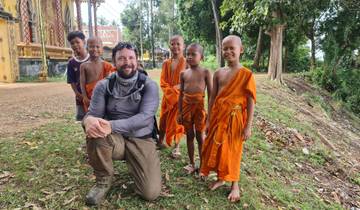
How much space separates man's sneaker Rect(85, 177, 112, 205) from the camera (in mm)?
3564

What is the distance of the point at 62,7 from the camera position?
89.2 ft

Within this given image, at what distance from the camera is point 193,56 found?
4.30m

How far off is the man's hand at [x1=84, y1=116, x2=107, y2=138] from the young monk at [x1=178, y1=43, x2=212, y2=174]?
1.37 metres

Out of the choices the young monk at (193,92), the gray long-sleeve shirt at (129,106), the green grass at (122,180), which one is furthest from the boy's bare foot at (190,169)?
the gray long-sleeve shirt at (129,106)

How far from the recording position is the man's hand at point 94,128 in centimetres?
330

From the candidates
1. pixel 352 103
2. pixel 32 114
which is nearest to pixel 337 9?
pixel 352 103

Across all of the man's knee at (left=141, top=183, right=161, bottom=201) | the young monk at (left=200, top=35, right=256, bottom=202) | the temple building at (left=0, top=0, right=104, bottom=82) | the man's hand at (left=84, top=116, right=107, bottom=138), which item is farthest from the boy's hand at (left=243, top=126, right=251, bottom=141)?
the temple building at (left=0, top=0, right=104, bottom=82)

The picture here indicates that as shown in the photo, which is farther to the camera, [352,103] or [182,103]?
[352,103]

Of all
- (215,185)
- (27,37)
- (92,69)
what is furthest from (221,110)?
(27,37)

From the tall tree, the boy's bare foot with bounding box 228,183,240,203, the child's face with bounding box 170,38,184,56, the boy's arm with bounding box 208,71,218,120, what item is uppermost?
the tall tree

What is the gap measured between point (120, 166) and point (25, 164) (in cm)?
127

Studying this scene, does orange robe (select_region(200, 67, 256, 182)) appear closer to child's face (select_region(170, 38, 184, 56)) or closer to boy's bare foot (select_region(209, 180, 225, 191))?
boy's bare foot (select_region(209, 180, 225, 191))

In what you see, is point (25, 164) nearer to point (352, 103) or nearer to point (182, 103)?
point (182, 103)

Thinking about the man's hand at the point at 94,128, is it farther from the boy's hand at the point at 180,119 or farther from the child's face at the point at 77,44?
the child's face at the point at 77,44
